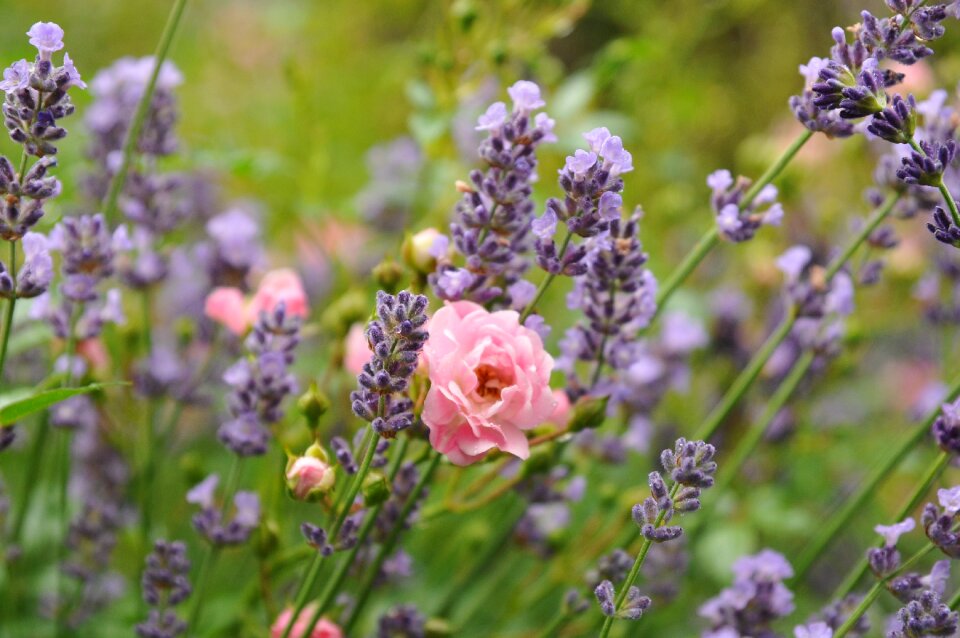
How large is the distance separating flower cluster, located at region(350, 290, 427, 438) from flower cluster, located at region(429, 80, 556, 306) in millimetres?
67

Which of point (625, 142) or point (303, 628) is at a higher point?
point (625, 142)

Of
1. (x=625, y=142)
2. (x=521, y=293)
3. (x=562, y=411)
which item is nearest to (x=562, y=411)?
(x=562, y=411)

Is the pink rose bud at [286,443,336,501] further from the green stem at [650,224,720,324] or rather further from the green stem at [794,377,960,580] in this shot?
the green stem at [794,377,960,580]

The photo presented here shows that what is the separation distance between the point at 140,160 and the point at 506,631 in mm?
540

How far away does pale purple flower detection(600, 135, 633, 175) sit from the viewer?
0.52 metres

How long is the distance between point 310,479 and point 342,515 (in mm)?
30

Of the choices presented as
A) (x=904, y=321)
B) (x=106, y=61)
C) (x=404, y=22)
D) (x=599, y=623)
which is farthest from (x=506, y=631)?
(x=404, y=22)

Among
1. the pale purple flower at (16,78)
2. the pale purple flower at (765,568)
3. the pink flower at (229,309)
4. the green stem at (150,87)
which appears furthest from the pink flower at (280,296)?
the pale purple flower at (765,568)

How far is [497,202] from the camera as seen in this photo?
56cm

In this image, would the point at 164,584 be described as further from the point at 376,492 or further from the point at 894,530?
the point at 894,530

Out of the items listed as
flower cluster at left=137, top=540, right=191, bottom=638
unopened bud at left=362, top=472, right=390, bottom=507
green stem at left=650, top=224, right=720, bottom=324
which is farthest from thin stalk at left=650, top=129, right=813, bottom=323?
flower cluster at left=137, top=540, right=191, bottom=638

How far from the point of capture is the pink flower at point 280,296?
0.69 metres

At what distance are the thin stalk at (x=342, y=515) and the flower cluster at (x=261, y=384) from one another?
89 mm

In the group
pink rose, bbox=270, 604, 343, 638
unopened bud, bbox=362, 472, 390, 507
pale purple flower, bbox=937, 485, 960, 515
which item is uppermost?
pale purple flower, bbox=937, 485, 960, 515
